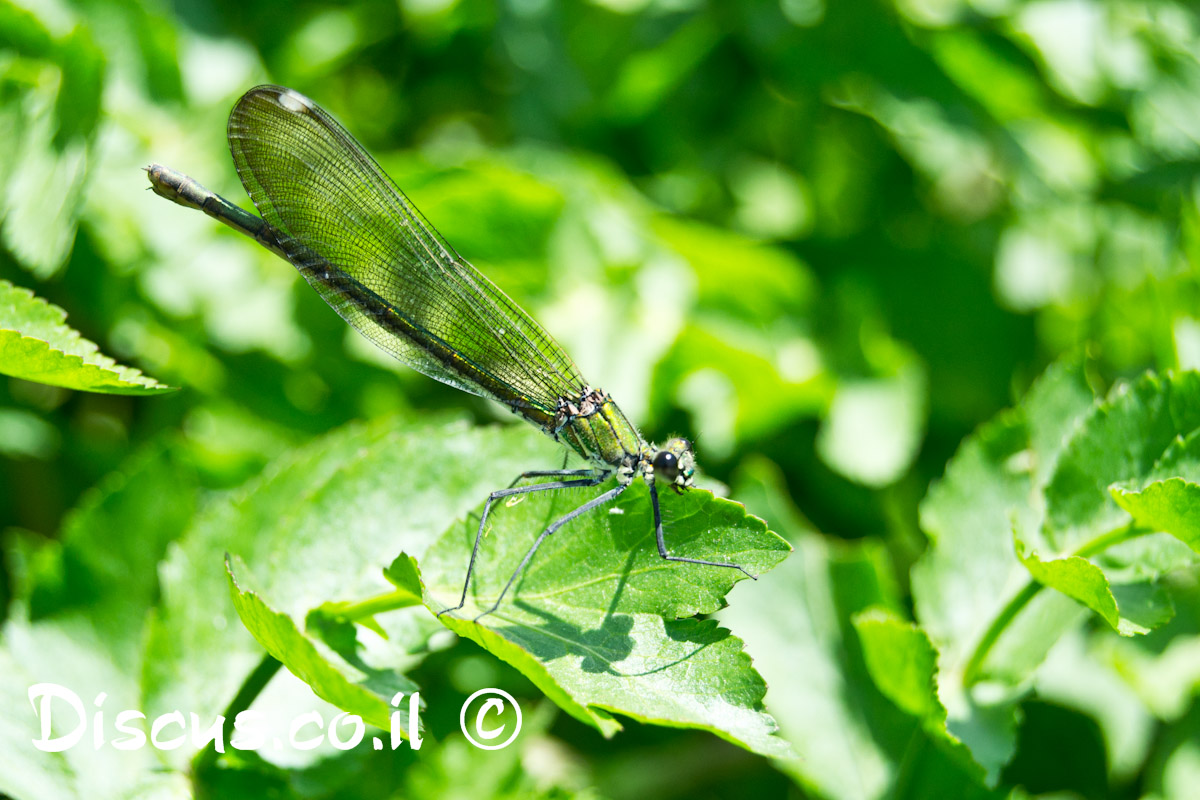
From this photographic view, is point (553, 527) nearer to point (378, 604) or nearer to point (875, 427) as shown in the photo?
point (378, 604)

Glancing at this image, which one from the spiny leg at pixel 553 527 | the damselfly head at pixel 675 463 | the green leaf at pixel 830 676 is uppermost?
the spiny leg at pixel 553 527

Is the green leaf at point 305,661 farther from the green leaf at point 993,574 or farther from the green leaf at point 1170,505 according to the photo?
the green leaf at point 1170,505

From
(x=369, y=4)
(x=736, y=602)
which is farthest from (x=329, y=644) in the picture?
(x=369, y=4)

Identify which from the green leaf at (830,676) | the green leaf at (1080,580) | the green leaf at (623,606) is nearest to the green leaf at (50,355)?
the green leaf at (623,606)

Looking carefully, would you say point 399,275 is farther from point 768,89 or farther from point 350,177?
point 768,89

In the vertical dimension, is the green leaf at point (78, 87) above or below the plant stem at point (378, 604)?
above

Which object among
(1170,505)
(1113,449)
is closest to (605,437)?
(1113,449)
